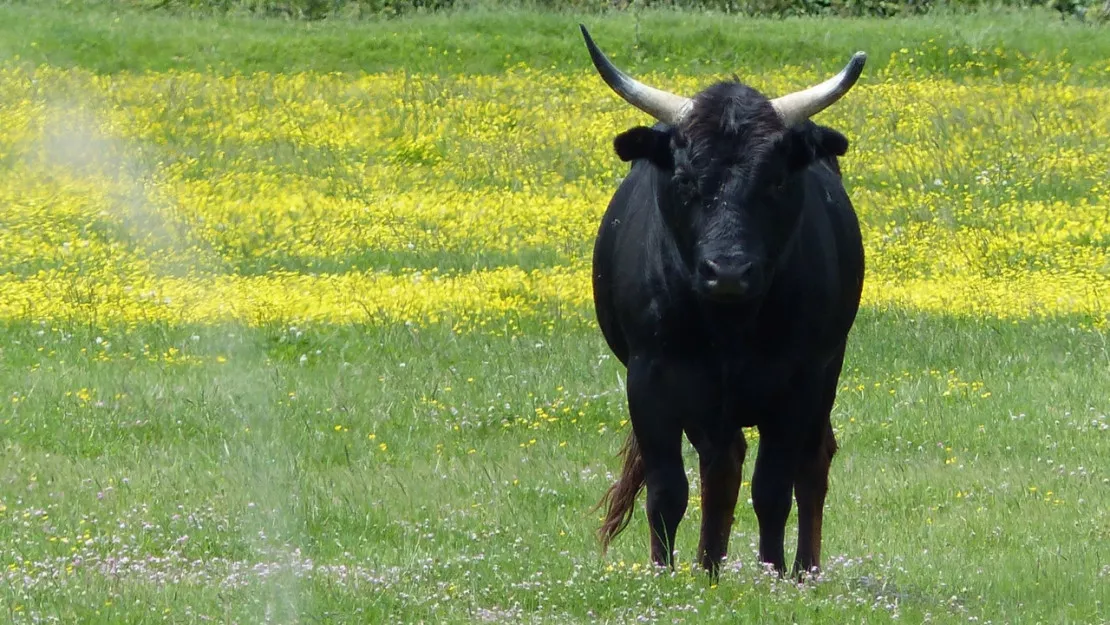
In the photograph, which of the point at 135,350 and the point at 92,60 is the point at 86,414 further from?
the point at 92,60

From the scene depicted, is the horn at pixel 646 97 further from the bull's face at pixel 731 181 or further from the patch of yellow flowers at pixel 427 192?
the patch of yellow flowers at pixel 427 192

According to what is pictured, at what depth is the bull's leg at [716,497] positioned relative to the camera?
805cm

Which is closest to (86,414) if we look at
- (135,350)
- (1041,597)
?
(135,350)

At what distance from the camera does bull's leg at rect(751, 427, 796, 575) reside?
25.3ft

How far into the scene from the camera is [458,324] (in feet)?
48.9

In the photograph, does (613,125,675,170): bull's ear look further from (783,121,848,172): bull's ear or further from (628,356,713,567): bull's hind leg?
(628,356,713,567): bull's hind leg

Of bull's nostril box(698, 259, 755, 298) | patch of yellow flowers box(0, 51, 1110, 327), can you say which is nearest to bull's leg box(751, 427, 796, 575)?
bull's nostril box(698, 259, 755, 298)

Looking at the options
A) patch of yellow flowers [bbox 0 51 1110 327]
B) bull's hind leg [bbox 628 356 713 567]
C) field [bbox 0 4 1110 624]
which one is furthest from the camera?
patch of yellow flowers [bbox 0 51 1110 327]

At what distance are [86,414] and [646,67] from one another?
16.8m

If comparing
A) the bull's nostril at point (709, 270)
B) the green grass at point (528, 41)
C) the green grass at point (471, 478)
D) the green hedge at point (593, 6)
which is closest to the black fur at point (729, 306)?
the bull's nostril at point (709, 270)

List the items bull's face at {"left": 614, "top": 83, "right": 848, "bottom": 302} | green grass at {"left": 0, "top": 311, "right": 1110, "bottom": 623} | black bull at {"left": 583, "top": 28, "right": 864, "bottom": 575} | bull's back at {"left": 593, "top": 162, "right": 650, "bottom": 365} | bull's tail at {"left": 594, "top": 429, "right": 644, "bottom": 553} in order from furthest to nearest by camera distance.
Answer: bull's tail at {"left": 594, "top": 429, "right": 644, "bottom": 553}
bull's back at {"left": 593, "top": 162, "right": 650, "bottom": 365}
green grass at {"left": 0, "top": 311, "right": 1110, "bottom": 623}
black bull at {"left": 583, "top": 28, "right": 864, "bottom": 575}
bull's face at {"left": 614, "top": 83, "right": 848, "bottom": 302}

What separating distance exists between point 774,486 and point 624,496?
1053 millimetres

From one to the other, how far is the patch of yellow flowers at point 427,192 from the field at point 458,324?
0.07 meters

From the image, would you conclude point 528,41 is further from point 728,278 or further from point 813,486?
point 728,278
